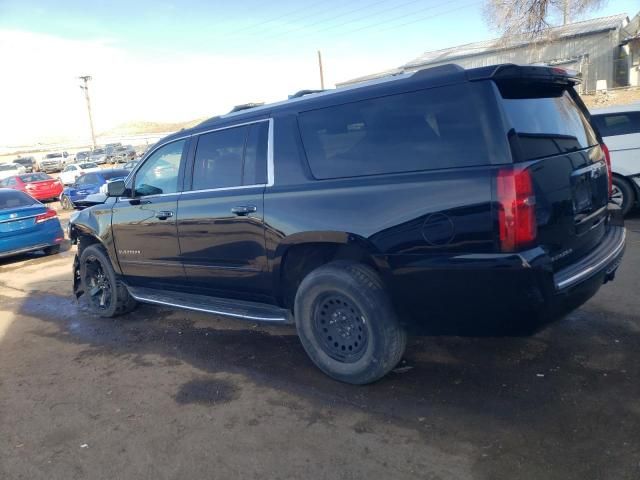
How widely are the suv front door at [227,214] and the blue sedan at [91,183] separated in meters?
13.5

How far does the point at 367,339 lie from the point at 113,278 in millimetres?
3323

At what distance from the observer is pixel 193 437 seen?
131 inches

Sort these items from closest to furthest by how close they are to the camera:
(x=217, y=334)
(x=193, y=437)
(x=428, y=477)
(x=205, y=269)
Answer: (x=428, y=477) < (x=193, y=437) < (x=205, y=269) < (x=217, y=334)

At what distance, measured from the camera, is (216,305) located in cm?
461

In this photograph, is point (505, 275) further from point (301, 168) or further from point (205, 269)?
point (205, 269)

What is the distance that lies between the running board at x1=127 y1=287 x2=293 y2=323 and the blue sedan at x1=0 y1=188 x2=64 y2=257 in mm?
5321

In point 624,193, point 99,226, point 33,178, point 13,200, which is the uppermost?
point 33,178

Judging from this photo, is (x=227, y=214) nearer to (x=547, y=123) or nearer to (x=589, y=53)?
(x=547, y=123)

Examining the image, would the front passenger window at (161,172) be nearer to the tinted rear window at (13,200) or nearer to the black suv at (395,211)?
the black suv at (395,211)

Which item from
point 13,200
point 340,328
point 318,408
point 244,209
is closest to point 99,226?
point 244,209

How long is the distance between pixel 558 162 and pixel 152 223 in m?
3.55

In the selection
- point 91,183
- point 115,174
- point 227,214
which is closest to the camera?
point 227,214

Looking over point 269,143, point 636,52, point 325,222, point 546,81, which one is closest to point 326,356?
point 325,222

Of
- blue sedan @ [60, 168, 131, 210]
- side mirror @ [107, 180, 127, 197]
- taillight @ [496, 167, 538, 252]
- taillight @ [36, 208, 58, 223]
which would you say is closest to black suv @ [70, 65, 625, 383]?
taillight @ [496, 167, 538, 252]
